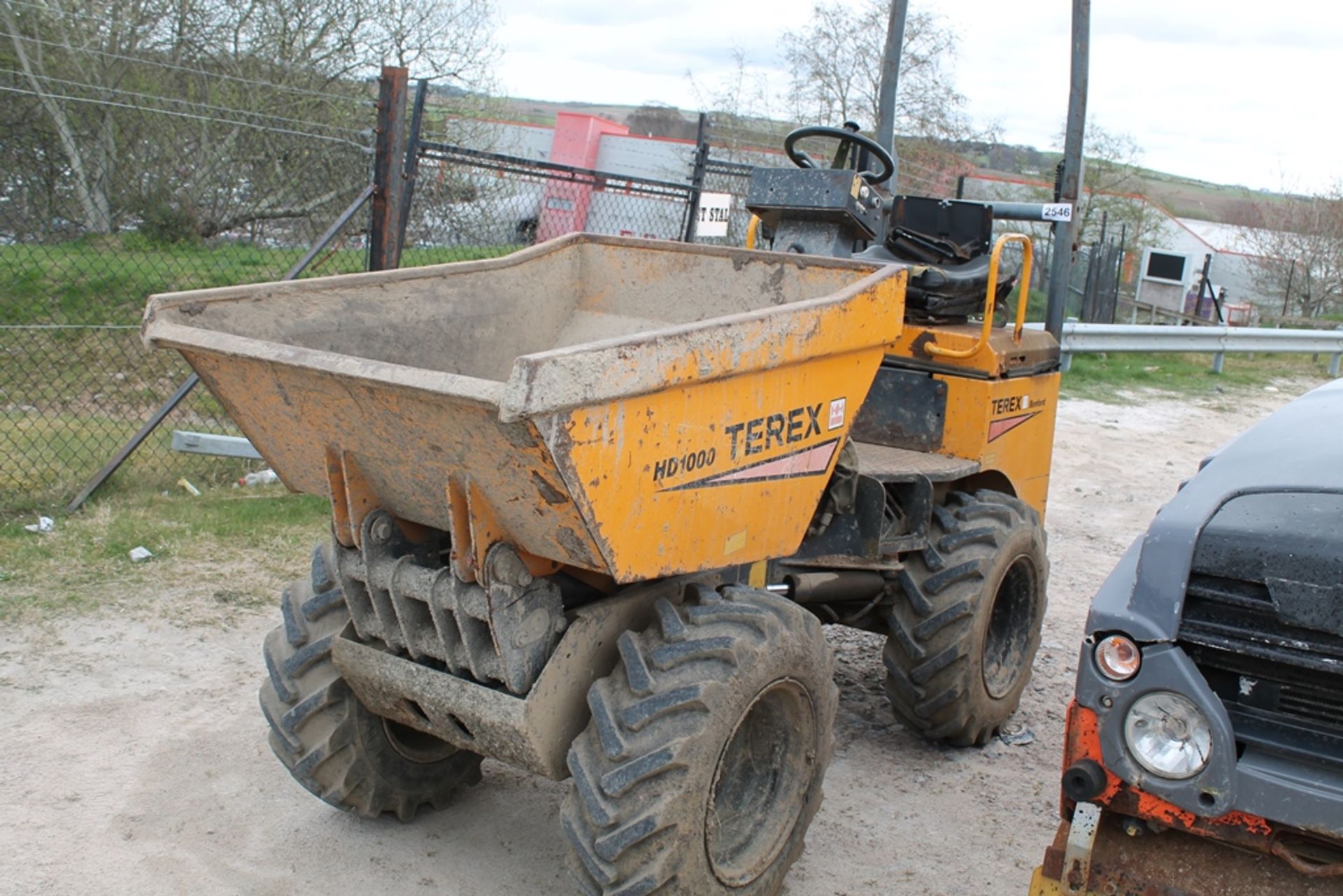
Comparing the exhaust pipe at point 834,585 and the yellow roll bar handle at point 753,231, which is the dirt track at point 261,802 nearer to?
the exhaust pipe at point 834,585

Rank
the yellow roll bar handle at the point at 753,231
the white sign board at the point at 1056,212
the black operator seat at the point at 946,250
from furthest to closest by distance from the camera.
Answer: the yellow roll bar handle at the point at 753,231, the white sign board at the point at 1056,212, the black operator seat at the point at 946,250

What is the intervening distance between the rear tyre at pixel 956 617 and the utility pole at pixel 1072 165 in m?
1.22

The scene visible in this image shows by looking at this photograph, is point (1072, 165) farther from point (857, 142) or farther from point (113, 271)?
point (113, 271)

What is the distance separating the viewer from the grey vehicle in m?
2.59

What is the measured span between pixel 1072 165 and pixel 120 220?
25.0 ft

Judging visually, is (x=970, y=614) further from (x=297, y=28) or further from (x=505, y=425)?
(x=297, y=28)

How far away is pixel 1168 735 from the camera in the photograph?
2713 millimetres

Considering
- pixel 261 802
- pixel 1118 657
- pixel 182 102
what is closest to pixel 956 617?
pixel 1118 657

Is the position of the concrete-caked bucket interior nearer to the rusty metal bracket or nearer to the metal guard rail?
the rusty metal bracket

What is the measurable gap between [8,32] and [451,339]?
8.08 metres

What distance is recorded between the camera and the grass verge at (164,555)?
5504mm

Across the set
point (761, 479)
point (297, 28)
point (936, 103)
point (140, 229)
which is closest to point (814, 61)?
point (936, 103)

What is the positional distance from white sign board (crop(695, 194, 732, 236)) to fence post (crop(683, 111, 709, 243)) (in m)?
0.03

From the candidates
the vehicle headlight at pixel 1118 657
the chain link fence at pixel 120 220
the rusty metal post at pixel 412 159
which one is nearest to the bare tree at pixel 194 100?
the chain link fence at pixel 120 220
